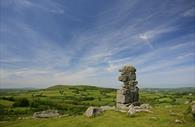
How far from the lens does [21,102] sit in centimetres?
14662

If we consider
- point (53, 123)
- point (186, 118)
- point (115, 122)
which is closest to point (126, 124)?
point (115, 122)

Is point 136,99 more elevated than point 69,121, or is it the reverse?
point 136,99

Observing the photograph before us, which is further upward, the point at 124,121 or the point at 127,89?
the point at 127,89

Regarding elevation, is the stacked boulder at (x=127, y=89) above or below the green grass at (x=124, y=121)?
above

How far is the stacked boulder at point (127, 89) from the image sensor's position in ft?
208

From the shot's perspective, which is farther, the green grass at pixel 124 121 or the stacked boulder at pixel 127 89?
the stacked boulder at pixel 127 89

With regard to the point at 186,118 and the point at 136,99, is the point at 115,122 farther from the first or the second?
the point at 136,99

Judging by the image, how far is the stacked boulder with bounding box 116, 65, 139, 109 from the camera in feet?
208

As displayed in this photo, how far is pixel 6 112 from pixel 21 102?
30287 millimetres

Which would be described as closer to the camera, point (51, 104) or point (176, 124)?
point (176, 124)

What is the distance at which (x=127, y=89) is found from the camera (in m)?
64.9

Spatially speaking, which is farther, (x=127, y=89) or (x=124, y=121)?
(x=127, y=89)

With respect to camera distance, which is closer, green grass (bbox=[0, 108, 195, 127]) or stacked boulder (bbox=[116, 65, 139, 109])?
green grass (bbox=[0, 108, 195, 127])

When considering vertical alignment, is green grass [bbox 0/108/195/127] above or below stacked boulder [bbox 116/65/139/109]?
below
